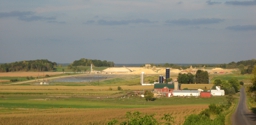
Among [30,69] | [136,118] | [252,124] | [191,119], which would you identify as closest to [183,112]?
[252,124]

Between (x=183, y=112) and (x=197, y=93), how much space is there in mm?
36484

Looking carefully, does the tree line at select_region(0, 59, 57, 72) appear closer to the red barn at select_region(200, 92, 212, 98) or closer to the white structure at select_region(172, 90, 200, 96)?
the white structure at select_region(172, 90, 200, 96)

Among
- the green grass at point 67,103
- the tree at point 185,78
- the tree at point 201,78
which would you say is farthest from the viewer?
the tree at point 201,78

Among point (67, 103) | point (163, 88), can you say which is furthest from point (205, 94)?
point (67, 103)

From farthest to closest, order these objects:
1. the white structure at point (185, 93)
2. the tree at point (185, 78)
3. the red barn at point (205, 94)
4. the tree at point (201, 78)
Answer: the tree at point (201, 78), the tree at point (185, 78), the white structure at point (185, 93), the red barn at point (205, 94)

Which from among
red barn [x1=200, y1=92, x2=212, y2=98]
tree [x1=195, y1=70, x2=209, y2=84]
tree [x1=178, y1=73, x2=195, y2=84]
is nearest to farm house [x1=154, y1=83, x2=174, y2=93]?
red barn [x1=200, y1=92, x2=212, y2=98]

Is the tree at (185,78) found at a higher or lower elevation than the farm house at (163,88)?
higher

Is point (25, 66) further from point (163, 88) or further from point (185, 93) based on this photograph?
point (185, 93)

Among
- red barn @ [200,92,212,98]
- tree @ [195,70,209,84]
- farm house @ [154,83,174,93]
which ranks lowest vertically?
red barn @ [200,92,212,98]

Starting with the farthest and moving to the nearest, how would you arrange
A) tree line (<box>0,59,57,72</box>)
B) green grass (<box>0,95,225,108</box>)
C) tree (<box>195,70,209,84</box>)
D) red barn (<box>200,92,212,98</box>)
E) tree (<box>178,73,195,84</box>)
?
1. tree line (<box>0,59,57,72</box>)
2. tree (<box>195,70,209,84</box>)
3. tree (<box>178,73,195,84</box>)
4. red barn (<box>200,92,212,98</box>)
5. green grass (<box>0,95,225,108</box>)

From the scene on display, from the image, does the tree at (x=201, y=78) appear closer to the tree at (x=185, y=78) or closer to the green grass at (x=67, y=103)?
the tree at (x=185, y=78)

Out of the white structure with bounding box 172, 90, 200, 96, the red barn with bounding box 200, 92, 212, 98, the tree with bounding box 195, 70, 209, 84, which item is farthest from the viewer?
the tree with bounding box 195, 70, 209, 84

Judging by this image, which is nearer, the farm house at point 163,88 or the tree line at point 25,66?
A: the farm house at point 163,88

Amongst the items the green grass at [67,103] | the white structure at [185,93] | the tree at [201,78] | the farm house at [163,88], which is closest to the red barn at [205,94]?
the white structure at [185,93]
